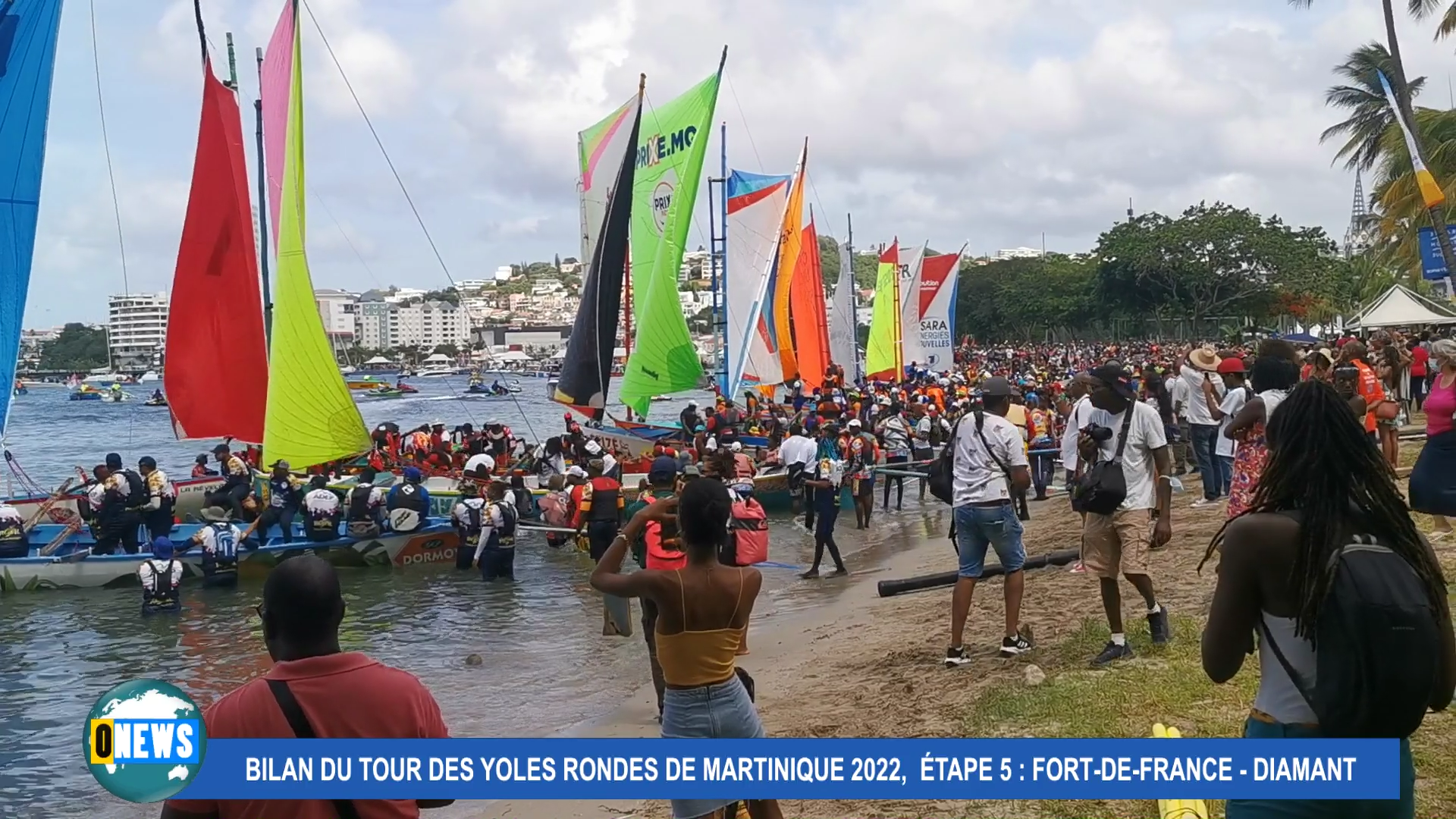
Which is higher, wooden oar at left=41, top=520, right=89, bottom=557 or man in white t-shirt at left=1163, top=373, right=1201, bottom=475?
man in white t-shirt at left=1163, top=373, right=1201, bottom=475

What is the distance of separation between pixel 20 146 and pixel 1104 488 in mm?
13191

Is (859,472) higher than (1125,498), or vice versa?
(1125,498)

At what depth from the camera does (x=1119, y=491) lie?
22.2ft

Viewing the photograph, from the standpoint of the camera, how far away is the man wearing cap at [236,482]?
1797 cm

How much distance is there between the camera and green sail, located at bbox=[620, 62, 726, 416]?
24.0 m

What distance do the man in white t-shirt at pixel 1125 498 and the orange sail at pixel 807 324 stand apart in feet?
81.7

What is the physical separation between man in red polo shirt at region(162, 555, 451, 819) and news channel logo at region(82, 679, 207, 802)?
2.2 inches

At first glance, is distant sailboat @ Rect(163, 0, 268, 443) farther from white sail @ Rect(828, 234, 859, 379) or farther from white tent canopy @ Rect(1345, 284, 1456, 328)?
white tent canopy @ Rect(1345, 284, 1456, 328)

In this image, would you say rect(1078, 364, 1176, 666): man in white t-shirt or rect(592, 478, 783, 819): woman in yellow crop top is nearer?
rect(592, 478, 783, 819): woman in yellow crop top

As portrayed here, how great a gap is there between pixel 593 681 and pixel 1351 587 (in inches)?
315

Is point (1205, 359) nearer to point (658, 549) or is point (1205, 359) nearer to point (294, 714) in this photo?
point (658, 549)
